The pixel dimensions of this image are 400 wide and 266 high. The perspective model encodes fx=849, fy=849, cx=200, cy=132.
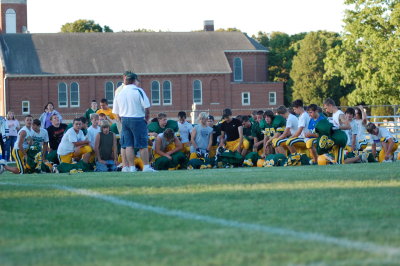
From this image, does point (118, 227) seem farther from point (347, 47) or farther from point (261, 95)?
point (261, 95)

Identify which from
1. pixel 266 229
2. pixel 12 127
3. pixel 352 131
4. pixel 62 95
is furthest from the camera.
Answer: pixel 62 95

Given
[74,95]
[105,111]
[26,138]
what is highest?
[74,95]

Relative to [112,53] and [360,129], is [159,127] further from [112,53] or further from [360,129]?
[112,53]

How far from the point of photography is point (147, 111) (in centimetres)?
1555

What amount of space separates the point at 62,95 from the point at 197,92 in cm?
1355

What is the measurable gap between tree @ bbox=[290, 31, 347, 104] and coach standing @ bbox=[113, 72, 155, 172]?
71675mm

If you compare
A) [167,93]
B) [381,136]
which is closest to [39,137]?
[381,136]

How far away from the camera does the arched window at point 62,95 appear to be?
8206cm

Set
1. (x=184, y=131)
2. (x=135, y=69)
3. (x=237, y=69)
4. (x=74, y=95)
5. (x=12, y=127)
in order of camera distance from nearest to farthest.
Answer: (x=184, y=131), (x=12, y=127), (x=135, y=69), (x=74, y=95), (x=237, y=69)

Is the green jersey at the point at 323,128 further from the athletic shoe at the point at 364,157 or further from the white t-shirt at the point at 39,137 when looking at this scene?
the white t-shirt at the point at 39,137

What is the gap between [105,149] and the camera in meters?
19.0

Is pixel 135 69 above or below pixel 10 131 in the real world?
above

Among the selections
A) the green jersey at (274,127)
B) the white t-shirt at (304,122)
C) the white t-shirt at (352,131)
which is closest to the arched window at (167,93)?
the green jersey at (274,127)

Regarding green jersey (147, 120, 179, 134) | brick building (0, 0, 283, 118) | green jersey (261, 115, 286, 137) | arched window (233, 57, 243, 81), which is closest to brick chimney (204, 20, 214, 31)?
brick building (0, 0, 283, 118)
